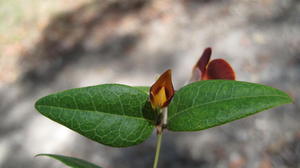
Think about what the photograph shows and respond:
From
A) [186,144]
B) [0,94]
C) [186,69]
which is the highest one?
[186,69]

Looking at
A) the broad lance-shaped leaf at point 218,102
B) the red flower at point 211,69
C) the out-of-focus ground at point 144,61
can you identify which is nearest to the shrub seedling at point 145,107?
the broad lance-shaped leaf at point 218,102

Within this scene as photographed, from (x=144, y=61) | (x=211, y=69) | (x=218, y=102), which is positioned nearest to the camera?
(x=218, y=102)

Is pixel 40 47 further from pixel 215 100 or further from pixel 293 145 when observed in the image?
pixel 215 100

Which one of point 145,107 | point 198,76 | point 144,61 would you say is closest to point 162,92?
point 145,107

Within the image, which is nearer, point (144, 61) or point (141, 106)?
point (141, 106)

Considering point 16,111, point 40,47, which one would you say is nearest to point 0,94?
point 16,111

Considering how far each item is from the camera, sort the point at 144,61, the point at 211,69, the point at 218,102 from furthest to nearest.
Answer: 1. the point at 144,61
2. the point at 211,69
3. the point at 218,102

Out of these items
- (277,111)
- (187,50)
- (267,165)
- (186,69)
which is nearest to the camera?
(267,165)

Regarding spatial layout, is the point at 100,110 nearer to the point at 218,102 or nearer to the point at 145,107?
the point at 145,107
